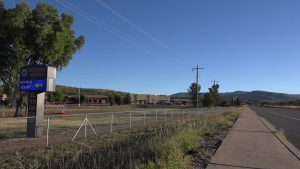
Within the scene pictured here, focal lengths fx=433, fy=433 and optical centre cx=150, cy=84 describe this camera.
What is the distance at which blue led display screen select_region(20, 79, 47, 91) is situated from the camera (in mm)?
22750

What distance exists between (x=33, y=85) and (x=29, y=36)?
15.5 meters

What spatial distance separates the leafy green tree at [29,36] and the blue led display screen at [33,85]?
14.1 m

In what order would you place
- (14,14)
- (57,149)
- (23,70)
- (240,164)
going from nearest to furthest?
(240,164)
(57,149)
(23,70)
(14,14)

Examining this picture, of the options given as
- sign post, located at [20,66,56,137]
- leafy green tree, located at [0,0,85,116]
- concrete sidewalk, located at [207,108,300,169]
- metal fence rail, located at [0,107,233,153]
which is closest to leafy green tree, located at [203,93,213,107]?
metal fence rail, located at [0,107,233,153]

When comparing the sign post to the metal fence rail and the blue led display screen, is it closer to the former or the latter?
the blue led display screen

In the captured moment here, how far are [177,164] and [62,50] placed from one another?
3266cm

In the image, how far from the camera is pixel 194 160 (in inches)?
420

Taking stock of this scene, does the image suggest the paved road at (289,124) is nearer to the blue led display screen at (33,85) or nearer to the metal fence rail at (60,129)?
the metal fence rail at (60,129)

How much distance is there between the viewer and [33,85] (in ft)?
75.6

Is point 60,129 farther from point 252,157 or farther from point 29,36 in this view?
point 252,157

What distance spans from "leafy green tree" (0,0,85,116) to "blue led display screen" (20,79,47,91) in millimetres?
14077

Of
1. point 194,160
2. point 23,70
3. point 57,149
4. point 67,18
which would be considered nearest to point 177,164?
point 194,160

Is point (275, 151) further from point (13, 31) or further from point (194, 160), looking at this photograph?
point (13, 31)

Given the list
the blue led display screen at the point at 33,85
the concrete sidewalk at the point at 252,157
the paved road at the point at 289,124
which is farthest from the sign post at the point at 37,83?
the paved road at the point at 289,124
